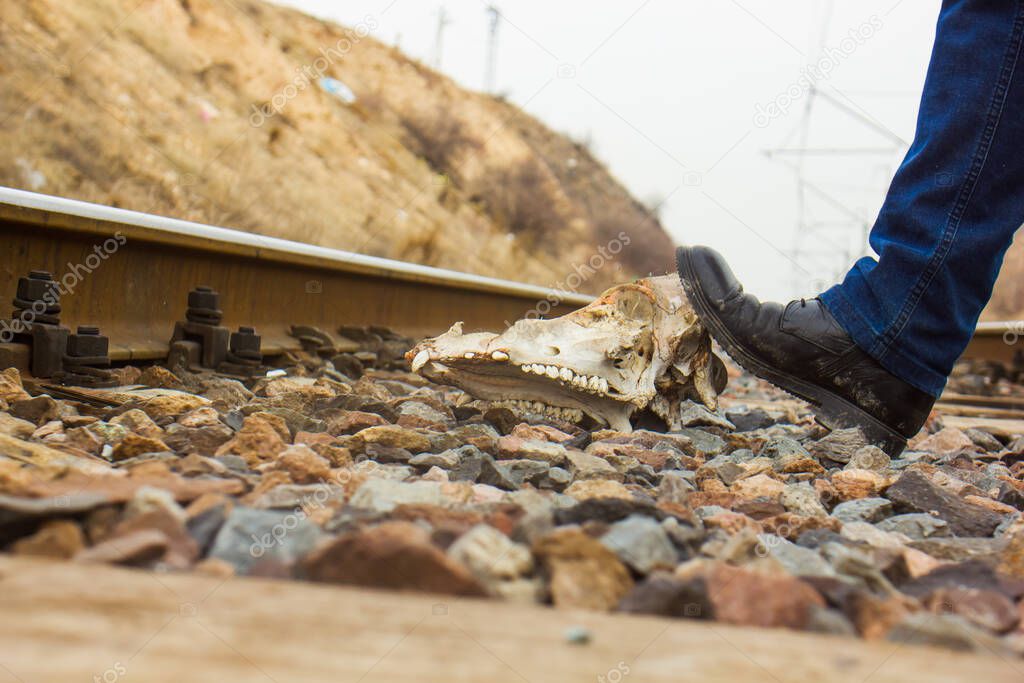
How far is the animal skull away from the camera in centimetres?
304

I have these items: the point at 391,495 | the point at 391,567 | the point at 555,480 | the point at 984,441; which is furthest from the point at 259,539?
the point at 984,441

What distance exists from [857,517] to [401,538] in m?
1.23

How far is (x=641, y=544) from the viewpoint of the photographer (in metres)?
1.40

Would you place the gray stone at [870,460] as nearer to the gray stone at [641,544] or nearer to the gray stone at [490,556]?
the gray stone at [641,544]

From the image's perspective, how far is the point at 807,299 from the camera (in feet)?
9.46

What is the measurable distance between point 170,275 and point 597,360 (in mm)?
2061

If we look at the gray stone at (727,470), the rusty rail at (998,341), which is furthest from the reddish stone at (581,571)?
the rusty rail at (998,341)

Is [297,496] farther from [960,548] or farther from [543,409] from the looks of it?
[543,409]

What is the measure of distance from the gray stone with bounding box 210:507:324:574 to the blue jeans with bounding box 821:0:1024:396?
5.96 ft

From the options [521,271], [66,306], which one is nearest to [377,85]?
[521,271]

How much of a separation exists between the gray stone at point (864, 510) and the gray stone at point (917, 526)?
42mm

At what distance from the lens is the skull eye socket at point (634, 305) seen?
3244mm

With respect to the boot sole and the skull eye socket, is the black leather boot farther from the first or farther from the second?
the skull eye socket

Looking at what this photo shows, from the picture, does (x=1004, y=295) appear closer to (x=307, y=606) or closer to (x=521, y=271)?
(x=521, y=271)
